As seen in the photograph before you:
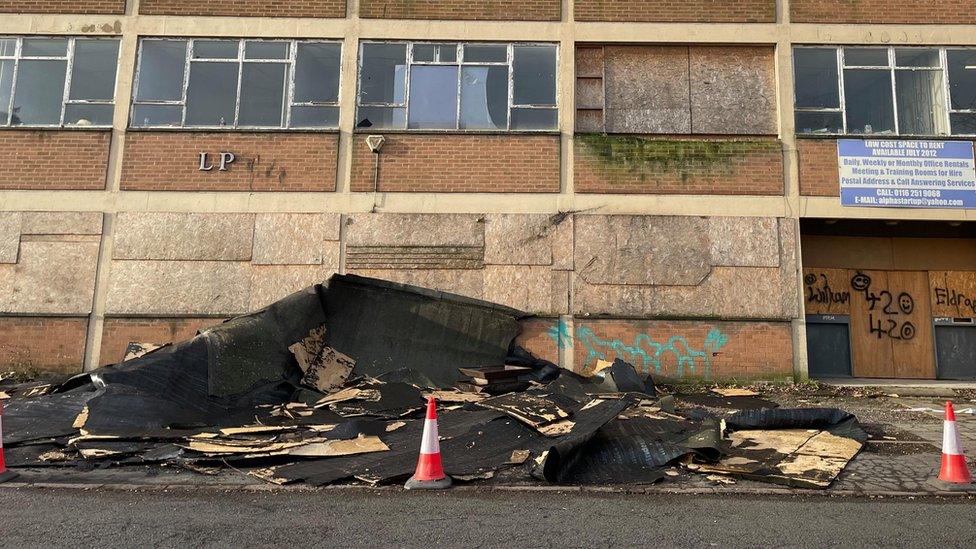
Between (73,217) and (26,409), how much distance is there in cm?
554

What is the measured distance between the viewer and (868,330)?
1195cm

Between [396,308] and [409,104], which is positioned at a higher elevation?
[409,104]

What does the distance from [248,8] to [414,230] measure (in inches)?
225

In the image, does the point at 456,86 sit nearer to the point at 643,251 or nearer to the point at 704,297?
the point at 643,251

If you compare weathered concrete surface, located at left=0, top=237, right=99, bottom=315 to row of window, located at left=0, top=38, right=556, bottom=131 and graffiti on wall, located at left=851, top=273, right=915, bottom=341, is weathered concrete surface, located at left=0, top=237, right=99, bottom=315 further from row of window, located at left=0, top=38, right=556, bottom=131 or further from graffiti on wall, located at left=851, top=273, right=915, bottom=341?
graffiti on wall, located at left=851, top=273, right=915, bottom=341

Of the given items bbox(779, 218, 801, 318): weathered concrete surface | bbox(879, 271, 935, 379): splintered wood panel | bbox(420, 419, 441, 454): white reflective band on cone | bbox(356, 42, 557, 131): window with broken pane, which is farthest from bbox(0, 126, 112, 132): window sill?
bbox(879, 271, 935, 379): splintered wood panel

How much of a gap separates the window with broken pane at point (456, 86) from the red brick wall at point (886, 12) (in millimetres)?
5181

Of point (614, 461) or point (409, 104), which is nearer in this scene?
point (614, 461)

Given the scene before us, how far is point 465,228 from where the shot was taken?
1096cm

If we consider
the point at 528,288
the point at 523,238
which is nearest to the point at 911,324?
the point at 528,288

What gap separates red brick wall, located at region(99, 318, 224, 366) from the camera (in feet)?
35.0

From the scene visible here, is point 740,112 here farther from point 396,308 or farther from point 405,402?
point 405,402

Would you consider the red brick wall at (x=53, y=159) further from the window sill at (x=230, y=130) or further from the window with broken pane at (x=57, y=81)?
the window sill at (x=230, y=130)

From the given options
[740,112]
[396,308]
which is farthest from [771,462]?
[740,112]
